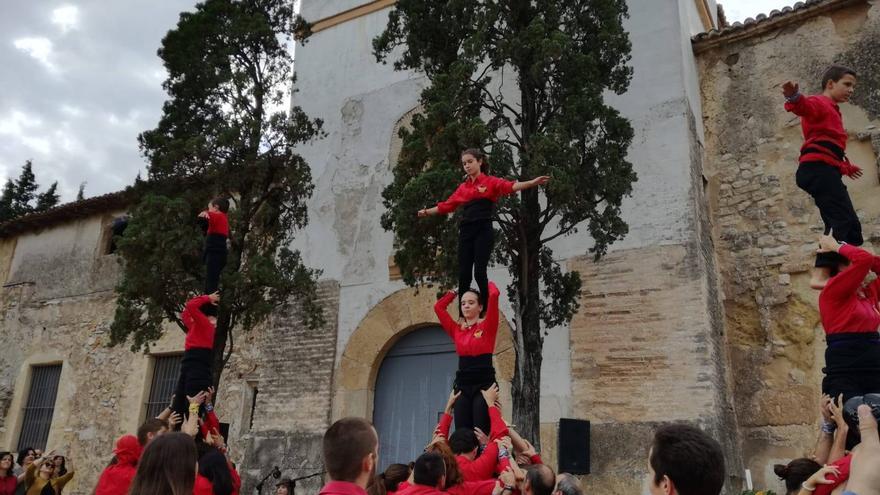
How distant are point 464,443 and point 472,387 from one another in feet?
2.36

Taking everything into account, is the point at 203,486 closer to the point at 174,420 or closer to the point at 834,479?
the point at 174,420

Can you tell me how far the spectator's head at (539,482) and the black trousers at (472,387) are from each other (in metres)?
1.58

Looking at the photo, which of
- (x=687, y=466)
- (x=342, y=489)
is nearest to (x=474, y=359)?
(x=342, y=489)

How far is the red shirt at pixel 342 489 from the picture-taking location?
8.54 feet

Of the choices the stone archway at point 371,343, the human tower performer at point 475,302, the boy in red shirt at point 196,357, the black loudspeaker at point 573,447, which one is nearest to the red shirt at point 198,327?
the boy in red shirt at point 196,357

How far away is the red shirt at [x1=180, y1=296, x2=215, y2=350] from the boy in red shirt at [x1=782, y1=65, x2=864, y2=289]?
16.0 ft

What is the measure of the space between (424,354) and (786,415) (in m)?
4.77

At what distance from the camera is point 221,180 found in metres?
10.1

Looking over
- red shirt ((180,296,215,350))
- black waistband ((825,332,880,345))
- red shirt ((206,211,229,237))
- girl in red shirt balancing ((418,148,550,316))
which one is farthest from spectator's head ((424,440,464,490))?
red shirt ((206,211,229,237))

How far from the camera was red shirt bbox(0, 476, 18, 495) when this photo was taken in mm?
6957

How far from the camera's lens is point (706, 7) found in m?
11.9

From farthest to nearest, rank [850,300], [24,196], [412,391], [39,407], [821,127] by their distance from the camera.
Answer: [24,196], [39,407], [412,391], [821,127], [850,300]

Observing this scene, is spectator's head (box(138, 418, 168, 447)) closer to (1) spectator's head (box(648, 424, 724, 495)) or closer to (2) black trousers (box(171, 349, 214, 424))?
(2) black trousers (box(171, 349, 214, 424))

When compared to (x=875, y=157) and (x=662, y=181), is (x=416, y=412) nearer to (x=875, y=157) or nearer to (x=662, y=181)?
(x=662, y=181)
